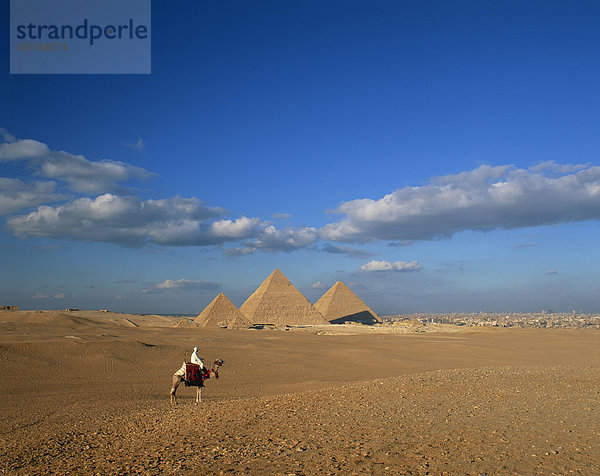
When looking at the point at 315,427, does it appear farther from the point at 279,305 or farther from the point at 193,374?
the point at 279,305

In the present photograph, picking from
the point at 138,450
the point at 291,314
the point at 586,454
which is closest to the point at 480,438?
the point at 586,454

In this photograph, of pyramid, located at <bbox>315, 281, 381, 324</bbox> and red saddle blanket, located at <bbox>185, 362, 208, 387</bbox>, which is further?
pyramid, located at <bbox>315, 281, 381, 324</bbox>

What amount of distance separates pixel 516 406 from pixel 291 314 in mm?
58408

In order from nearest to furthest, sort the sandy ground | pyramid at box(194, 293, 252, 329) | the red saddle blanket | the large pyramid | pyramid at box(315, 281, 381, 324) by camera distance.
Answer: the sandy ground < the red saddle blanket < pyramid at box(194, 293, 252, 329) < the large pyramid < pyramid at box(315, 281, 381, 324)

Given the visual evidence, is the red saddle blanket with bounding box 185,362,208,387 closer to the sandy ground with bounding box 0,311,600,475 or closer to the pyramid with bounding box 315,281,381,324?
the sandy ground with bounding box 0,311,600,475

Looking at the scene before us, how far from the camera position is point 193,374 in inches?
398

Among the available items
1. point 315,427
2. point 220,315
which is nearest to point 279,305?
point 220,315

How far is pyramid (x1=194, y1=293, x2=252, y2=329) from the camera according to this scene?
55.8 meters

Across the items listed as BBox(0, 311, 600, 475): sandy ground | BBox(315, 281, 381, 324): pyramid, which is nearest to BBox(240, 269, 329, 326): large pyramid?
BBox(315, 281, 381, 324): pyramid

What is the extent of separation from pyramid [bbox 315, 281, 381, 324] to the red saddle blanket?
2729 inches

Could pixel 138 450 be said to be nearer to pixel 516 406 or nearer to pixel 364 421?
pixel 364 421

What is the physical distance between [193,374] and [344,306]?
7147cm

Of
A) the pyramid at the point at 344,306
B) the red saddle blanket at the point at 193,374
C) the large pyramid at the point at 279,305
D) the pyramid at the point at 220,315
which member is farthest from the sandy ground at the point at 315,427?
the pyramid at the point at 344,306

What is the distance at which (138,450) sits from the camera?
21.1 feet
